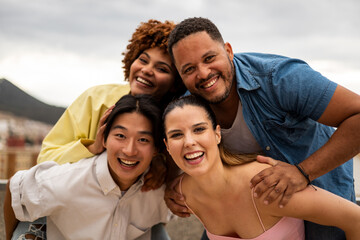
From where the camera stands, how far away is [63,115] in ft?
9.39

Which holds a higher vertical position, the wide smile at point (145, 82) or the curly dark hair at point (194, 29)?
the curly dark hair at point (194, 29)

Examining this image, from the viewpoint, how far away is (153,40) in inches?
111

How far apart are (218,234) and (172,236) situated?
72.8 inches

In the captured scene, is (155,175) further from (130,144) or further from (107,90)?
(107,90)

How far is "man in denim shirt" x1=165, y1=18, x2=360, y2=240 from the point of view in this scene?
6.55 ft

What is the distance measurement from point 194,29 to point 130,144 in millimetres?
813

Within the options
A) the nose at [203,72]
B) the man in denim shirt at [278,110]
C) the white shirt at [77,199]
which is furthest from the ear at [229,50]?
the white shirt at [77,199]

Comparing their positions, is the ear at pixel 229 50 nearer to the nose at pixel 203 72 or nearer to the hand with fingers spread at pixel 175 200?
the nose at pixel 203 72

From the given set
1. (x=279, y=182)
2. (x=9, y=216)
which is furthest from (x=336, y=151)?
(x=9, y=216)

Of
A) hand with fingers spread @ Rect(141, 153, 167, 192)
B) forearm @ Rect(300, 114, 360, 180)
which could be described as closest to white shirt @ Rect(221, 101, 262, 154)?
forearm @ Rect(300, 114, 360, 180)

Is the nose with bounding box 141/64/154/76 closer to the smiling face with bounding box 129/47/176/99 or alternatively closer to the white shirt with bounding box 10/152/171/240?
the smiling face with bounding box 129/47/176/99

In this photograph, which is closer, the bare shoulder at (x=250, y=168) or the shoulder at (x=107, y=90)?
the bare shoulder at (x=250, y=168)

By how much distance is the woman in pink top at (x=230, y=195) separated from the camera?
6.45ft

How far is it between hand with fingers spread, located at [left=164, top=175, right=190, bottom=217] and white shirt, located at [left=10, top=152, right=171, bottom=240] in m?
0.20
